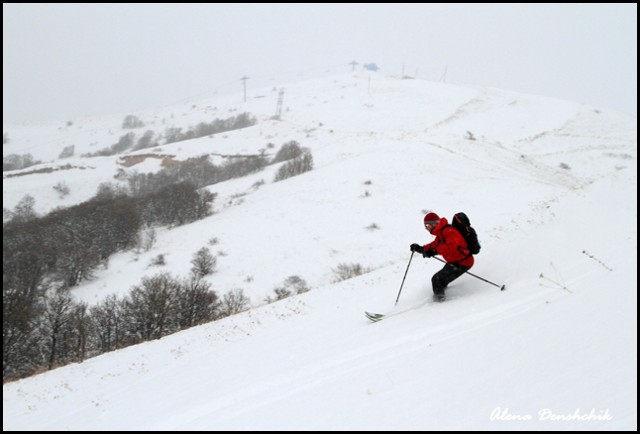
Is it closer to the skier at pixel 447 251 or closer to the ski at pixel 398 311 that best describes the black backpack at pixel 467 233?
the skier at pixel 447 251

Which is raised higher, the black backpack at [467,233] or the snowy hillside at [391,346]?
the black backpack at [467,233]

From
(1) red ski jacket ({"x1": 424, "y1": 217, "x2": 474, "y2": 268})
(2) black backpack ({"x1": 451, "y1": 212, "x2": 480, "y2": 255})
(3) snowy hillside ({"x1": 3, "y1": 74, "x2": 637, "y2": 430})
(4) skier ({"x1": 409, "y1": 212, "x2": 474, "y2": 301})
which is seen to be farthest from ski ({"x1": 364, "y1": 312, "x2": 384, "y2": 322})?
(2) black backpack ({"x1": 451, "y1": 212, "x2": 480, "y2": 255})

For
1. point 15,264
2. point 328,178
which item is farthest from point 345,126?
point 15,264

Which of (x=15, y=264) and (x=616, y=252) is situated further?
(x=15, y=264)

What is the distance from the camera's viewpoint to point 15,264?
79.0 feet

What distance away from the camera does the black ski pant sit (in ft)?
23.2

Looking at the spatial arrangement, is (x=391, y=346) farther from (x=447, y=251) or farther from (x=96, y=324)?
(x=96, y=324)

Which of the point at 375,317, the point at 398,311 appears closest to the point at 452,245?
the point at 398,311

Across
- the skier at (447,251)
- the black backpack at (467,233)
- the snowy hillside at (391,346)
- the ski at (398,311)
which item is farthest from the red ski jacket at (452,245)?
the ski at (398,311)

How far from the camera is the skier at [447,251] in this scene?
6.87 m

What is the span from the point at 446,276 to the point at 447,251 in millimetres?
610

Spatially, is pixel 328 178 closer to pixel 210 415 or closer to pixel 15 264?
pixel 15 264

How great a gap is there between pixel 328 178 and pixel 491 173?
58.2 feet

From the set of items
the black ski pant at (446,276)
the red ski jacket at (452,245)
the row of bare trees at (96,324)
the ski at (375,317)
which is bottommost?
the row of bare trees at (96,324)
